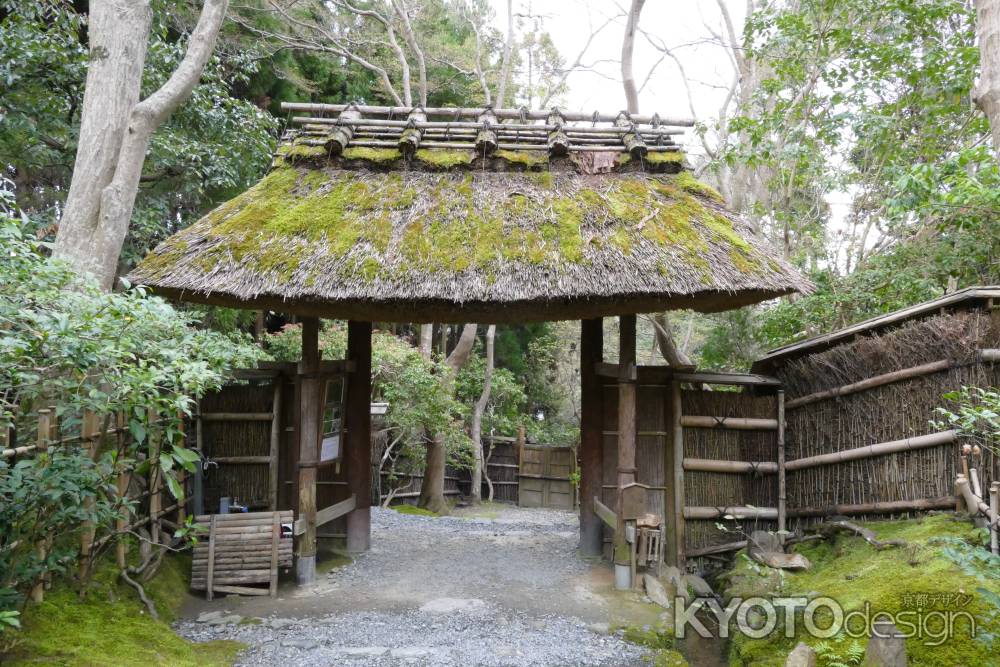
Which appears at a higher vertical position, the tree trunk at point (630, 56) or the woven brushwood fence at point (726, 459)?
the tree trunk at point (630, 56)

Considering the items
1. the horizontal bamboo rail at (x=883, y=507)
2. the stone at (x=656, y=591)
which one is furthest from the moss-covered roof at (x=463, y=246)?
the stone at (x=656, y=591)

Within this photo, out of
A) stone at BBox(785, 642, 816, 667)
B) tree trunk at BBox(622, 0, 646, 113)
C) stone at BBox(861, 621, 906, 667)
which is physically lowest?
stone at BBox(785, 642, 816, 667)

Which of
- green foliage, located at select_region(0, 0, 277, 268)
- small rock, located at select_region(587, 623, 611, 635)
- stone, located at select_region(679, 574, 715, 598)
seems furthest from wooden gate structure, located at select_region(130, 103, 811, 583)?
green foliage, located at select_region(0, 0, 277, 268)

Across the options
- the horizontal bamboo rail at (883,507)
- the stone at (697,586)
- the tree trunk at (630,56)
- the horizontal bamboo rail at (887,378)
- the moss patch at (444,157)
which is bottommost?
A: the stone at (697,586)

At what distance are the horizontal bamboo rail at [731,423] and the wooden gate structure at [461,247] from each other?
2.44 ft

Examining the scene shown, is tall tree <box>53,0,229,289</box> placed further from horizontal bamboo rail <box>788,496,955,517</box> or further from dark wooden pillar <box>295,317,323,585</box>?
horizontal bamboo rail <box>788,496,955,517</box>

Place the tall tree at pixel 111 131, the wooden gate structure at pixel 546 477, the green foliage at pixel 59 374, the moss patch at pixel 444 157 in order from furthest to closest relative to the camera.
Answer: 1. the wooden gate structure at pixel 546 477
2. the moss patch at pixel 444 157
3. the tall tree at pixel 111 131
4. the green foliage at pixel 59 374

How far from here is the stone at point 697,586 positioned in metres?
5.18

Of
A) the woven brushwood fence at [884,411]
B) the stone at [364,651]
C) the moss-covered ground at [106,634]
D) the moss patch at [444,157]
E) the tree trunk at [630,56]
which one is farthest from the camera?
the tree trunk at [630,56]

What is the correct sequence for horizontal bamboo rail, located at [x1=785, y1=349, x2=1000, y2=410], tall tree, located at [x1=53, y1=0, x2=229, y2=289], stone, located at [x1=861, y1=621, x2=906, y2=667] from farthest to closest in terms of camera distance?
tall tree, located at [x1=53, y1=0, x2=229, y2=289]
horizontal bamboo rail, located at [x1=785, y1=349, x2=1000, y2=410]
stone, located at [x1=861, y1=621, x2=906, y2=667]

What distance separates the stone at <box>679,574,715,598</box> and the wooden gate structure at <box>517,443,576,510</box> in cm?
846

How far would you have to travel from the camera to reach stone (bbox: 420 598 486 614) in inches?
187

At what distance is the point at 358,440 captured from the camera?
646 cm

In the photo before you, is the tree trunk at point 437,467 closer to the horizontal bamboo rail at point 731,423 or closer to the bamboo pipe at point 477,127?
the bamboo pipe at point 477,127
